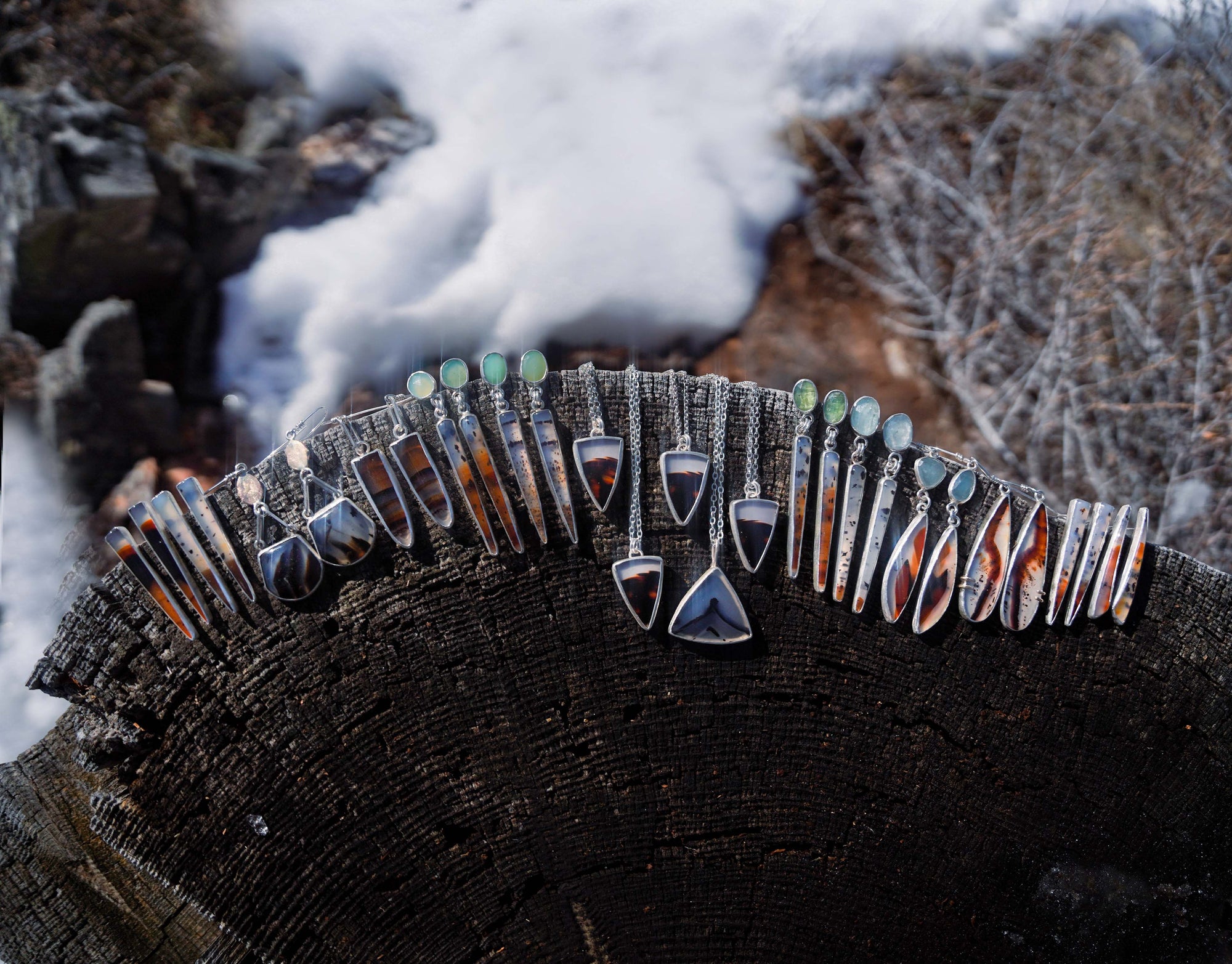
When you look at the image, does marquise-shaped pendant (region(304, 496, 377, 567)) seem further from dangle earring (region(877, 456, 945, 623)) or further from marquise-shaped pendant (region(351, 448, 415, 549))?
dangle earring (region(877, 456, 945, 623))

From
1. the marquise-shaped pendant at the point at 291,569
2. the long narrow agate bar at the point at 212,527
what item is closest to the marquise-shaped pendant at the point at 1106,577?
the marquise-shaped pendant at the point at 291,569

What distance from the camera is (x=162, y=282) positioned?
79.5 inches

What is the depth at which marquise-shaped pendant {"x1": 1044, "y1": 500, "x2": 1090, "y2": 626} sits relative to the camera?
3.97 feet

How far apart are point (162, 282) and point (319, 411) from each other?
1.06 m

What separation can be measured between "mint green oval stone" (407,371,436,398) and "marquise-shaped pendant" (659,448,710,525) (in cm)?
33

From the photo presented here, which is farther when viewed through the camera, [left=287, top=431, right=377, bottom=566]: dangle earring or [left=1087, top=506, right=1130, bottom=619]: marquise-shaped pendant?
[left=1087, top=506, right=1130, bottom=619]: marquise-shaped pendant

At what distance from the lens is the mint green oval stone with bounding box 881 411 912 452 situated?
1.19 meters

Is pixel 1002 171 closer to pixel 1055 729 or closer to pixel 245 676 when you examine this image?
pixel 1055 729

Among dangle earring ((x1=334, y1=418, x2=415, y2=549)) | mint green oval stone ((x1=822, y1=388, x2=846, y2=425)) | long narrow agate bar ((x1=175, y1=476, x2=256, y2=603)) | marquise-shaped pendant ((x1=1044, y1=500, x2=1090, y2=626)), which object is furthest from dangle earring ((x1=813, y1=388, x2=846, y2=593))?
long narrow agate bar ((x1=175, y1=476, x2=256, y2=603))

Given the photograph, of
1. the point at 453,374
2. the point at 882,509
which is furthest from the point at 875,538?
the point at 453,374

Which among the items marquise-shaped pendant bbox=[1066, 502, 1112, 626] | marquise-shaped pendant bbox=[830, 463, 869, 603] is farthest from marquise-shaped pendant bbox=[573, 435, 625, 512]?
marquise-shaped pendant bbox=[1066, 502, 1112, 626]

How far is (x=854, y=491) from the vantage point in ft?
3.86

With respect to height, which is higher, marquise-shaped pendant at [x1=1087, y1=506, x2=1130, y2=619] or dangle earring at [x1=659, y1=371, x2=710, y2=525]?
dangle earring at [x1=659, y1=371, x2=710, y2=525]

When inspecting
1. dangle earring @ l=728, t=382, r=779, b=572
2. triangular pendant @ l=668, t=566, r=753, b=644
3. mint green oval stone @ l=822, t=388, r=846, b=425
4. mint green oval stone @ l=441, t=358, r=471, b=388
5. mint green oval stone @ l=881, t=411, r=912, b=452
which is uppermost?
mint green oval stone @ l=441, t=358, r=471, b=388
